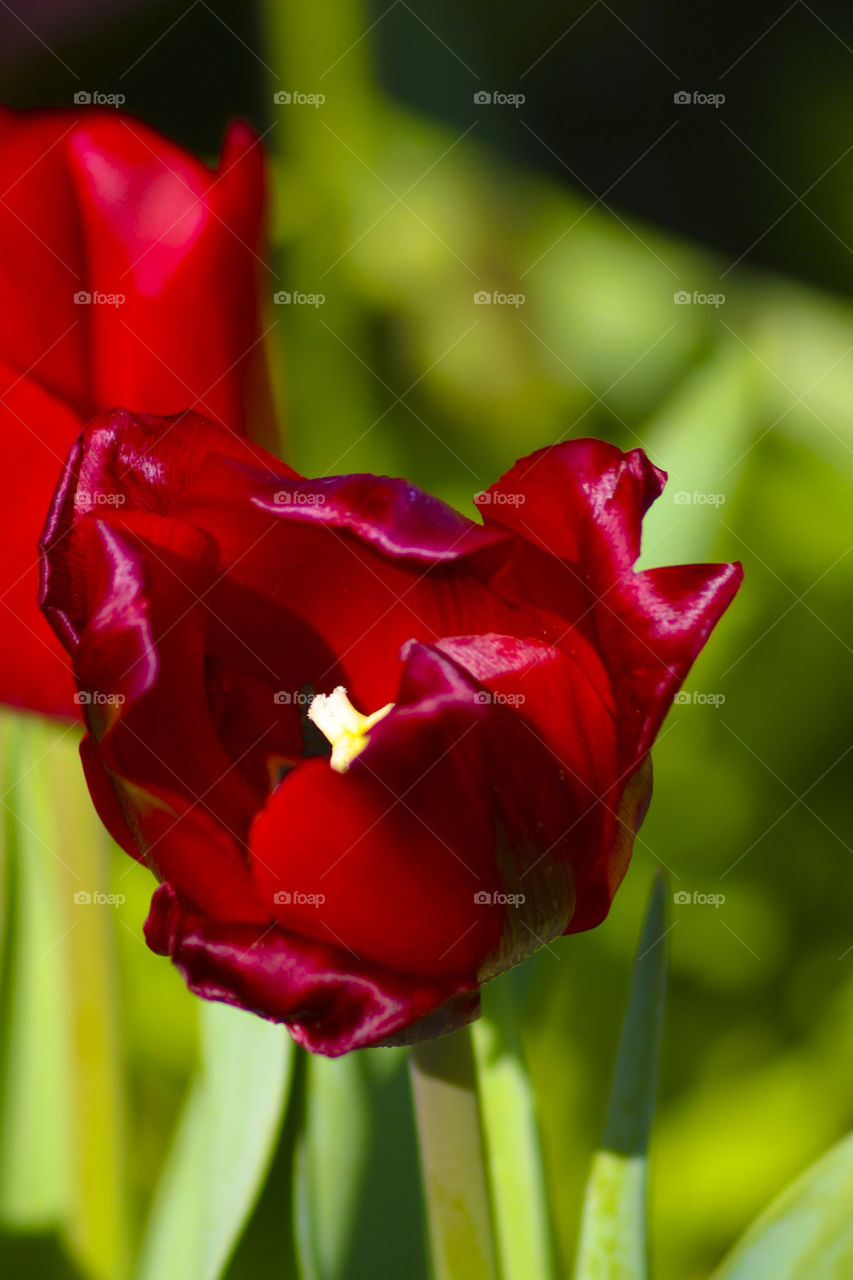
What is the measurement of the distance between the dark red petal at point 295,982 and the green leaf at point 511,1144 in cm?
14

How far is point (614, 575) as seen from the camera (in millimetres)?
250

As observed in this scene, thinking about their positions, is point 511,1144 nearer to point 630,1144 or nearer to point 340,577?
point 630,1144

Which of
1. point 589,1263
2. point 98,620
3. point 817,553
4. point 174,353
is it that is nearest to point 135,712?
point 98,620

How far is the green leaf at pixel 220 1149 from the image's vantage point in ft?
1.22

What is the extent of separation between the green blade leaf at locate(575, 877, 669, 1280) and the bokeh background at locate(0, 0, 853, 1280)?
0.14m

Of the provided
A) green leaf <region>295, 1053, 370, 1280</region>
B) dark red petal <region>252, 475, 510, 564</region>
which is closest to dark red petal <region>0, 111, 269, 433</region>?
dark red petal <region>252, 475, 510, 564</region>

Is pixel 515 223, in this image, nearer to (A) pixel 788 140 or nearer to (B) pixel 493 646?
(A) pixel 788 140

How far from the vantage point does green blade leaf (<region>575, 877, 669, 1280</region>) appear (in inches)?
14.6

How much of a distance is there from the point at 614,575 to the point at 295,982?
11cm

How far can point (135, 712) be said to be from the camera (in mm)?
250

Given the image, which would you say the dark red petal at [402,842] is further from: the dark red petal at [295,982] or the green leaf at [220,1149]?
the green leaf at [220,1149]

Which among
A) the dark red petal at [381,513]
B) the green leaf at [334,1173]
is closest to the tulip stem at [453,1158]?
the green leaf at [334,1173]

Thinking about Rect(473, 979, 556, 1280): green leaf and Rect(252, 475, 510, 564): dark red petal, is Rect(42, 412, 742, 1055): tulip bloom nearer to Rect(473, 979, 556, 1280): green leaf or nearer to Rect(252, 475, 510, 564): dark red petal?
Rect(252, 475, 510, 564): dark red petal

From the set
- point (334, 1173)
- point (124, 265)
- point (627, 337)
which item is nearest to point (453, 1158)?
point (334, 1173)
